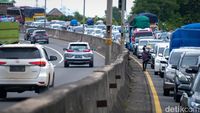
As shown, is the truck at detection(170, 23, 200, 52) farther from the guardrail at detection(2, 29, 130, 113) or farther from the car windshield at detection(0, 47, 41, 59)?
the guardrail at detection(2, 29, 130, 113)

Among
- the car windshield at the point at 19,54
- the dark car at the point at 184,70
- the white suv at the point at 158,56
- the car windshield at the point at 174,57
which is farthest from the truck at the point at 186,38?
the car windshield at the point at 19,54

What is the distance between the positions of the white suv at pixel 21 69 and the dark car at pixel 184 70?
12.9ft

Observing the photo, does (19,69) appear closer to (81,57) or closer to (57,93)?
(57,93)

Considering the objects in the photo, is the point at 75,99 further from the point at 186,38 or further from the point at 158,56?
the point at 158,56

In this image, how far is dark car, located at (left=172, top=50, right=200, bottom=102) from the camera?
73.1 ft

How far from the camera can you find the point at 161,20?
13062 cm

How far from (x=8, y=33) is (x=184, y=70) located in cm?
3962

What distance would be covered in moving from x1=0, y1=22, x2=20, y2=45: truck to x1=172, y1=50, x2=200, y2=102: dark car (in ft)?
122

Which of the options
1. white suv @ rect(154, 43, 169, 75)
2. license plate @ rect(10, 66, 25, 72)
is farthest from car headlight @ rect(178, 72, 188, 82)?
white suv @ rect(154, 43, 169, 75)

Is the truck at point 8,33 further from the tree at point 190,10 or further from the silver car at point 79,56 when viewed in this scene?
the tree at point 190,10

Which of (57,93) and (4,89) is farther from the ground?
(57,93)

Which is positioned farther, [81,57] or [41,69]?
[81,57]

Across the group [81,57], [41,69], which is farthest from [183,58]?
[81,57]

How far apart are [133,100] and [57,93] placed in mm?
14790
